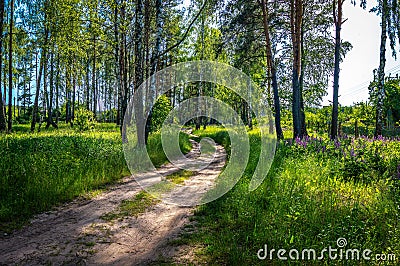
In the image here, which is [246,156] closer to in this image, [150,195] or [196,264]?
[150,195]

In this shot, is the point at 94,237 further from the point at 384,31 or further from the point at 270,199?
the point at 384,31

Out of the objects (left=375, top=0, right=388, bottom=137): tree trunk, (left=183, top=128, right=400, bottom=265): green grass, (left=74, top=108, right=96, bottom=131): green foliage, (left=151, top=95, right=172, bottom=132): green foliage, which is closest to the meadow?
(left=183, top=128, right=400, bottom=265): green grass

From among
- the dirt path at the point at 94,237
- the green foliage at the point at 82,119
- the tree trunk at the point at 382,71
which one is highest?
the tree trunk at the point at 382,71

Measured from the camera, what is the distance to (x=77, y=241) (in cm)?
445

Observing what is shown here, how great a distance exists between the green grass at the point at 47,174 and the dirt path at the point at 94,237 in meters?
0.39

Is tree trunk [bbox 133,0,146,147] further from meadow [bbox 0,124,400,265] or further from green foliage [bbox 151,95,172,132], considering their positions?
green foliage [bbox 151,95,172,132]

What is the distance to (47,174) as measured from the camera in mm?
7078

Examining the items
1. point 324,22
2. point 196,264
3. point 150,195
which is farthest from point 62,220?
point 324,22

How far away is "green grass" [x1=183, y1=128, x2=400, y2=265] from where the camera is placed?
3811 millimetres

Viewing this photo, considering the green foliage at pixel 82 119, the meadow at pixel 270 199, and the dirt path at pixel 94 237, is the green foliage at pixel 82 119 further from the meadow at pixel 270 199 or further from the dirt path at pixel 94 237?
the dirt path at pixel 94 237

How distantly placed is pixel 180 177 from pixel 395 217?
637cm

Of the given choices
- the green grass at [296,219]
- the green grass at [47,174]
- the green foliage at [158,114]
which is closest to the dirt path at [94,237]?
the green grass at [47,174]

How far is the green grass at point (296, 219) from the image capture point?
3.81m

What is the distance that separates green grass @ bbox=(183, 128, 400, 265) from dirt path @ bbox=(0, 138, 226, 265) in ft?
1.79
